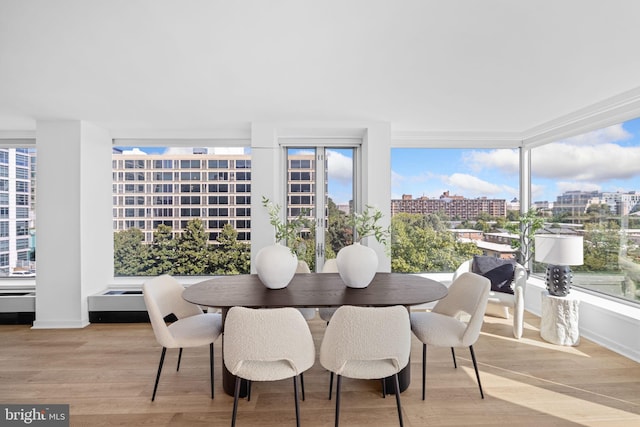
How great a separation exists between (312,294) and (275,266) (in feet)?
1.18

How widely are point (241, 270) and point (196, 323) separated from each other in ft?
7.43

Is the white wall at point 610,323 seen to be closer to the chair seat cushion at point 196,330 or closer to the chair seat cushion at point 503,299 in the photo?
the chair seat cushion at point 503,299

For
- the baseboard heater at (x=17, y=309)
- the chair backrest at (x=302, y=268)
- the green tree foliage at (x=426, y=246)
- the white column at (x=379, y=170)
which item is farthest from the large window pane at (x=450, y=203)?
the baseboard heater at (x=17, y=309)

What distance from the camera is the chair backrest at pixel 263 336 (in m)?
1.79

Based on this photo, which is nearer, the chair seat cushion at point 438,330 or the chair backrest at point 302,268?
the chair seat cushion at point 438,330

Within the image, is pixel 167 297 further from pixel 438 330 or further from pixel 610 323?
pixel 610 323

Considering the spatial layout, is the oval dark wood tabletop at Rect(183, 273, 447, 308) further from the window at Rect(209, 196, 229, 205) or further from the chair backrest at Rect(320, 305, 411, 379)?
the window at Rect(209, 196, 229, 205)

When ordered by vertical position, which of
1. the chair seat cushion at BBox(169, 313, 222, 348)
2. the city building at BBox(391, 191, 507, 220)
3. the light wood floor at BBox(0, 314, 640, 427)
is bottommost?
the light wood floor at BBox(0, 314, 640, 427)

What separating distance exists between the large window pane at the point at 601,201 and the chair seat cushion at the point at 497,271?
0.83 metres

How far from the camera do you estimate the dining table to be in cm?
214

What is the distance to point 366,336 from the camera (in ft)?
5.93

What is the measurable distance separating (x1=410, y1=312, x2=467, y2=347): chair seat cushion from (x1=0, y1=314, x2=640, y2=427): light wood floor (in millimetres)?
452

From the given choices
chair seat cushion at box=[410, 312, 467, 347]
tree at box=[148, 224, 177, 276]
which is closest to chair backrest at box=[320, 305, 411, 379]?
chair seat cushion at box=[410, 312, 467, 347]

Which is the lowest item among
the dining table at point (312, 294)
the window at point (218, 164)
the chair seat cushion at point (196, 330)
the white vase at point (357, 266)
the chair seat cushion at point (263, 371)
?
the chair seat cushion at point (263, 371)
